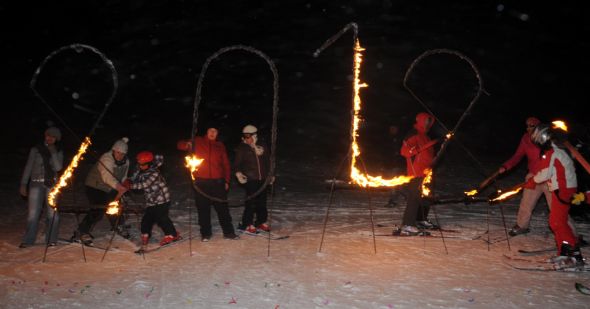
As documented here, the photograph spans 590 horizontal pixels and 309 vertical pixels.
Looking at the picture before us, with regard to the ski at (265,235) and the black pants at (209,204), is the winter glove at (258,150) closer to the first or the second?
the black pants at (209,204)

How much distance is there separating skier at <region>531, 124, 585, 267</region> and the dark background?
14.8 m

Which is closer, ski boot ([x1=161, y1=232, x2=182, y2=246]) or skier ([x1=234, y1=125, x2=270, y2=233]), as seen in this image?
ski boot ([x1=161, y1=232, x2=182, y2=246])

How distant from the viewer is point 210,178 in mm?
8633

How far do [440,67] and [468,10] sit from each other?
24.7ft

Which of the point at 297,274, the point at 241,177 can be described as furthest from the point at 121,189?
the point at 297,274

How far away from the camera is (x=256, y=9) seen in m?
43.5

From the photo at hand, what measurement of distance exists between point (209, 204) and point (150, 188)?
3.12ft

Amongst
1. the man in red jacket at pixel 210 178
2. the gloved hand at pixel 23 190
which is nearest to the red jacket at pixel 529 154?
the man in red jacket at pixel 210 178

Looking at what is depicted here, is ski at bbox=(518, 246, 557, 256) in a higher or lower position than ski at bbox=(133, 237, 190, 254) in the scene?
higher

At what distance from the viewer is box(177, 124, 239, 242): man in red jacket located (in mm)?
8578

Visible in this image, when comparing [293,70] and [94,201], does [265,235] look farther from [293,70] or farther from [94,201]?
[293,70]

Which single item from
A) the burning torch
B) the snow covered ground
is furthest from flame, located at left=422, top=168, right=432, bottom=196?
the burning torch

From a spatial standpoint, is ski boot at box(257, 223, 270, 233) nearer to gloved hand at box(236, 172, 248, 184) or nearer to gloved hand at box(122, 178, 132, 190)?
gloved hand at box(236, 172, 248, 184)

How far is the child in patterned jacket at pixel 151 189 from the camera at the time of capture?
8242 mm
